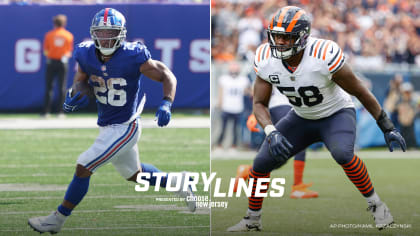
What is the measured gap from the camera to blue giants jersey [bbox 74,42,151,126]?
5199 mm

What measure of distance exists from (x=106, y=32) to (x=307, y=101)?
1468 millimetres

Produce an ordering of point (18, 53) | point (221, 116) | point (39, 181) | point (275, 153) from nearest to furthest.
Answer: point (275, 153)
point (39, 181)
point (221, 116)
point (18, 53)

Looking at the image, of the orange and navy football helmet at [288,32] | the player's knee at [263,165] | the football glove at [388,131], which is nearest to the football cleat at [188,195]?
the player's knee at [263,165]

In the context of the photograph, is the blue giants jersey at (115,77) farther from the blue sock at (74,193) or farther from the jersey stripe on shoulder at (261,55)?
the jersey stripe on shoulder at (261,55)

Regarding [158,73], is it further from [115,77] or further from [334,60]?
[334,60]

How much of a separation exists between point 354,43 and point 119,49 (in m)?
10.5

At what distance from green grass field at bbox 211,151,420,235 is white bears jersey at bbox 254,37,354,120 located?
2.74ft

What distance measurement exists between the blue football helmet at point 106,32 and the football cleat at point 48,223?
1.16 meters

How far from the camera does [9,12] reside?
13.9 metres

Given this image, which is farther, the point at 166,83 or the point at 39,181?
the point at 39,181

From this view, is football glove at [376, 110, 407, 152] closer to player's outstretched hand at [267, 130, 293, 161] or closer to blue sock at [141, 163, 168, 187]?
player's outstretched hand at [267, 130, 293, 161]

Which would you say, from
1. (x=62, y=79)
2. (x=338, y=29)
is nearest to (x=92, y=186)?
(x=62, y=79)

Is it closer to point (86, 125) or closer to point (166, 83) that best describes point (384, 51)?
point (86, 125)

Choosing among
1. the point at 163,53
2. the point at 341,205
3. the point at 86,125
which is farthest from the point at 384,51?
the point at 341,205
